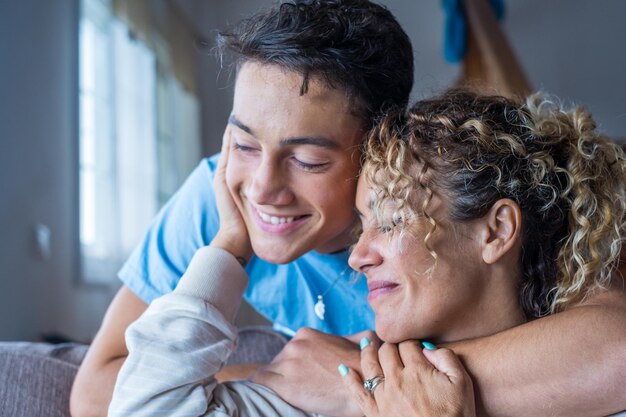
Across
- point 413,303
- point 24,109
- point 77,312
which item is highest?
point 413,303

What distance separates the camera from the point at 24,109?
3.38 metres

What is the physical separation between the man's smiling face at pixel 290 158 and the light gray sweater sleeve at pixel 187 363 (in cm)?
18

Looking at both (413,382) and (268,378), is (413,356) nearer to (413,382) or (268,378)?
(413,382)

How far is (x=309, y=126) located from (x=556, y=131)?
44cm

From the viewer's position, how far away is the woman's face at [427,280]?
121 cm

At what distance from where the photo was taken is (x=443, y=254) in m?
1.22

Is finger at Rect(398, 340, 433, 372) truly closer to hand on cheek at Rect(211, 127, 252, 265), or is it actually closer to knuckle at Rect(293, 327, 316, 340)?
knuckle at Rect(293, 327, 316, 340)

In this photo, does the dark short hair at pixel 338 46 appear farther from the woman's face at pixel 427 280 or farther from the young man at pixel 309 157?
the woman's face at pixel 427 280

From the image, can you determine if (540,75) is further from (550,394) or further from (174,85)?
(550,394)

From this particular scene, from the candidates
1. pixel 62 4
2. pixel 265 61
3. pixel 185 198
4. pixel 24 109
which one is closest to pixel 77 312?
pixel 24 109

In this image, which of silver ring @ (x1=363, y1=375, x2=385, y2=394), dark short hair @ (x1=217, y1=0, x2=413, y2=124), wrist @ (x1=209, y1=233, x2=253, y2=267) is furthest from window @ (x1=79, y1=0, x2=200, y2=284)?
silver ring @ (x1=363, y1=375, x2=385, y2=394)

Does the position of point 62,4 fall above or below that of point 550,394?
above

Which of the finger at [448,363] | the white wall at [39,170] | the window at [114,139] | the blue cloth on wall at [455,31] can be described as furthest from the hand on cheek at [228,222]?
the blue cloth on wall at [455,31]

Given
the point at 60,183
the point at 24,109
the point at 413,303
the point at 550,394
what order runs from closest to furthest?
the point at 550,394
the point at 413,303
the point at 24,109
the point at 60,183
